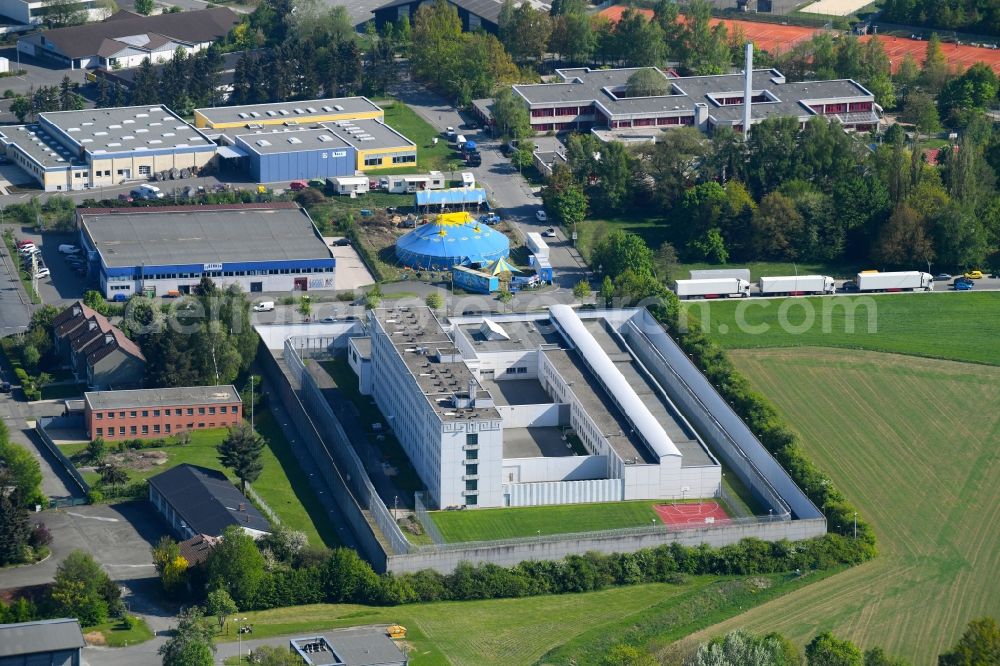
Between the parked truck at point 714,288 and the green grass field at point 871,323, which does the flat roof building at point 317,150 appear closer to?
the parked truck at point 714,288

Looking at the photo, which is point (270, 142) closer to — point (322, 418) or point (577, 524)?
point (322, 418)

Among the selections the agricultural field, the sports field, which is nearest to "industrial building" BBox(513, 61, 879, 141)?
the sports field

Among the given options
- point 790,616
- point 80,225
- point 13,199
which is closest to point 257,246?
point 80,225

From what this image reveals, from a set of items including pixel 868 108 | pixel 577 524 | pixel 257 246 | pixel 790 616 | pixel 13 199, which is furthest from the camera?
pixel 868 108

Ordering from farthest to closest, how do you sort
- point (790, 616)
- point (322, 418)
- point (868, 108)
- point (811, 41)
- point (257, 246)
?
point (811, 41) < point (868, 108) < point (257, 246) < point (322, 418) < point (790, 616)

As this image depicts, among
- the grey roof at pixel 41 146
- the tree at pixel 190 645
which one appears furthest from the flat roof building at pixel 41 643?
the grey roof at pixel 41 146

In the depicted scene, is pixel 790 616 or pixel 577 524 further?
pixel 577 524

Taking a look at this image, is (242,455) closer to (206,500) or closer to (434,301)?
(206,500)
